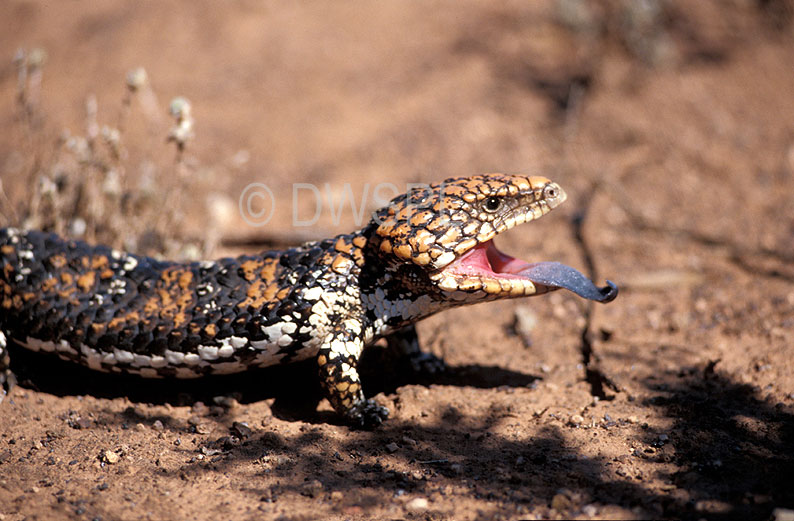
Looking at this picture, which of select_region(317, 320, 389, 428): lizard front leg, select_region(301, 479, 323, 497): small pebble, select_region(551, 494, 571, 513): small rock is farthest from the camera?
select_region(317, 320, 389, 428): lizard front leg

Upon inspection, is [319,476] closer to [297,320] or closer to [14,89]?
[297,320]

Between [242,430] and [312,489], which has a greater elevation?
[242,430]

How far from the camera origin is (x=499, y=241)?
7.16 m

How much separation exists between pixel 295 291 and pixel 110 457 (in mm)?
1422

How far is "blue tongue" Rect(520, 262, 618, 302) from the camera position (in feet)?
13.7

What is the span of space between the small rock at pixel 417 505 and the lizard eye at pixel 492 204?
1702 millimetres

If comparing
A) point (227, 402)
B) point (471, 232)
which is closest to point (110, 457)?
point (227, 402)

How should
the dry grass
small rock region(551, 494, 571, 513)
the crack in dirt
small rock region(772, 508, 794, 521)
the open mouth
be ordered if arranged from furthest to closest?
the dry grass, the crack in dirt, the open mouth, small rock region(551, 494, 571, 513), small rock region(772, 508, 794, 521)

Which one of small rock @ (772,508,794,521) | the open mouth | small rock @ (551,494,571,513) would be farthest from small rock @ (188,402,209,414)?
small rock @ (772,508,794,521)

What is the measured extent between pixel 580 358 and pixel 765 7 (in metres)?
7.02

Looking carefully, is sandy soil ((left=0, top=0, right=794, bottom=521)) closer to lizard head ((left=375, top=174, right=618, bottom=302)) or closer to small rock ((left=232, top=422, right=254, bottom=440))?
small rock ((left=232, top=422, right=254, bottom=440))

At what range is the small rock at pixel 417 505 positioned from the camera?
3537 mm

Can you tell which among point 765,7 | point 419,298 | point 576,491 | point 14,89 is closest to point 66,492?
point 419,298

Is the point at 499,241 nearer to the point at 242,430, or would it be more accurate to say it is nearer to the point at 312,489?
the point at 242,430
